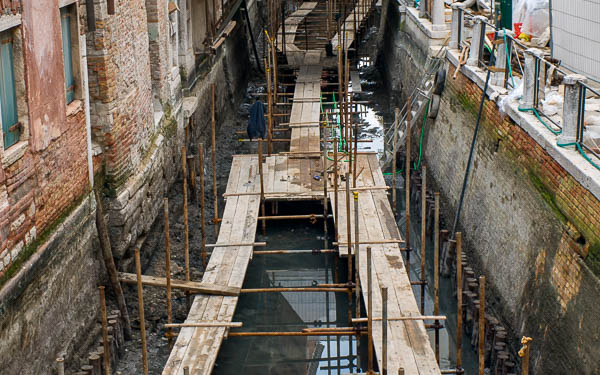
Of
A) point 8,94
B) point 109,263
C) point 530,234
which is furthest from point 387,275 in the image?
point 8,94

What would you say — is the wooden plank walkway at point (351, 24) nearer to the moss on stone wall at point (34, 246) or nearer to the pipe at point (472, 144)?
the pipe at point (472, 144)

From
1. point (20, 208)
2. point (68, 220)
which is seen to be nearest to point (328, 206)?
point (68, 220)

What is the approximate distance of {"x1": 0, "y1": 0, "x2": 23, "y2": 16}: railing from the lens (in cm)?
821

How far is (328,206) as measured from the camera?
14.6m

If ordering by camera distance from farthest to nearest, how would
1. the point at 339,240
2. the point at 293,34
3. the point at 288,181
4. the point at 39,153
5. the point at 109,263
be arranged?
the point at 293,34
the point at 288,181
the point at 339,240
the point at 109,263
the point at 39,153

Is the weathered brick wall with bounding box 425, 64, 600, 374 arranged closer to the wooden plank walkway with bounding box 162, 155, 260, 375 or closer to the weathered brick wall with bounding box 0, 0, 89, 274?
the wooden plank walkway with bounding box 162, 155, 260, 375

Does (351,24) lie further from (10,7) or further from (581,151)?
(10,7)

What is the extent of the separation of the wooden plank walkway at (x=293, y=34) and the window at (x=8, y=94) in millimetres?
15585

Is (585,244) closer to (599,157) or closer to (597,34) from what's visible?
(599,157)

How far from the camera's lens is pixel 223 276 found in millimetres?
11688

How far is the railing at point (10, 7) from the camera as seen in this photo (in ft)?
26.9

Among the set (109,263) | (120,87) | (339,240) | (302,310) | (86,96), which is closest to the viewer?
(109,263)

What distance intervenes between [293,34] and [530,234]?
16.3 meters

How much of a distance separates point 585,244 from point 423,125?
8291mm
